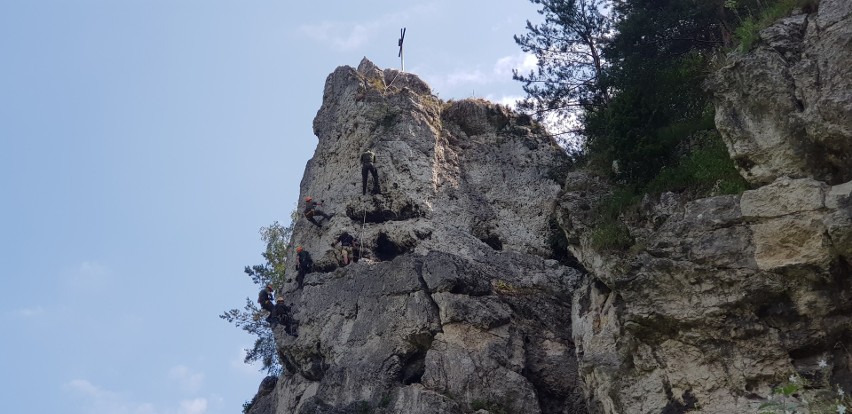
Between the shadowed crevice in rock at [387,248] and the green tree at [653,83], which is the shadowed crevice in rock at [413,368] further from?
the green tree at [653,83]

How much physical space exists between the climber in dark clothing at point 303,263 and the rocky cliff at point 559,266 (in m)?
0.33

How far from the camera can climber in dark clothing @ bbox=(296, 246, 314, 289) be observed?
22.8m

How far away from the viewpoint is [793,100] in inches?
570

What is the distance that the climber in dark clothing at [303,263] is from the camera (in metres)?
22.8

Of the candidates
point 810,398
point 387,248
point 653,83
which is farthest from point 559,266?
point 810,398

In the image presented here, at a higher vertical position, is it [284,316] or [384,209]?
[384,209]

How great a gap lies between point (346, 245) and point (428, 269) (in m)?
2.86

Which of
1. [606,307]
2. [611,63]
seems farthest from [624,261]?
[611,63]

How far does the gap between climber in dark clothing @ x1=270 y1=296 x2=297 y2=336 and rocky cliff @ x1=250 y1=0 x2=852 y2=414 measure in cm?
36

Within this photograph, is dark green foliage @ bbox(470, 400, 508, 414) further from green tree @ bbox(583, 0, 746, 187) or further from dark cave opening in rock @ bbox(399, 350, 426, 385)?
green tree @ bbox(583, 0, 746, 187)

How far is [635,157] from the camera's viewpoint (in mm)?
17453

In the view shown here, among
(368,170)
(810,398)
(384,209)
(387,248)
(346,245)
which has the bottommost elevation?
(810,398)

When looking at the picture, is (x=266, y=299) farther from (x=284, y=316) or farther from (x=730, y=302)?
(x=730, y=302)

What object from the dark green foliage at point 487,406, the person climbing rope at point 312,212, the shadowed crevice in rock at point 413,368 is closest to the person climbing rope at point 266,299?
the person climbing rope at point 312,212
